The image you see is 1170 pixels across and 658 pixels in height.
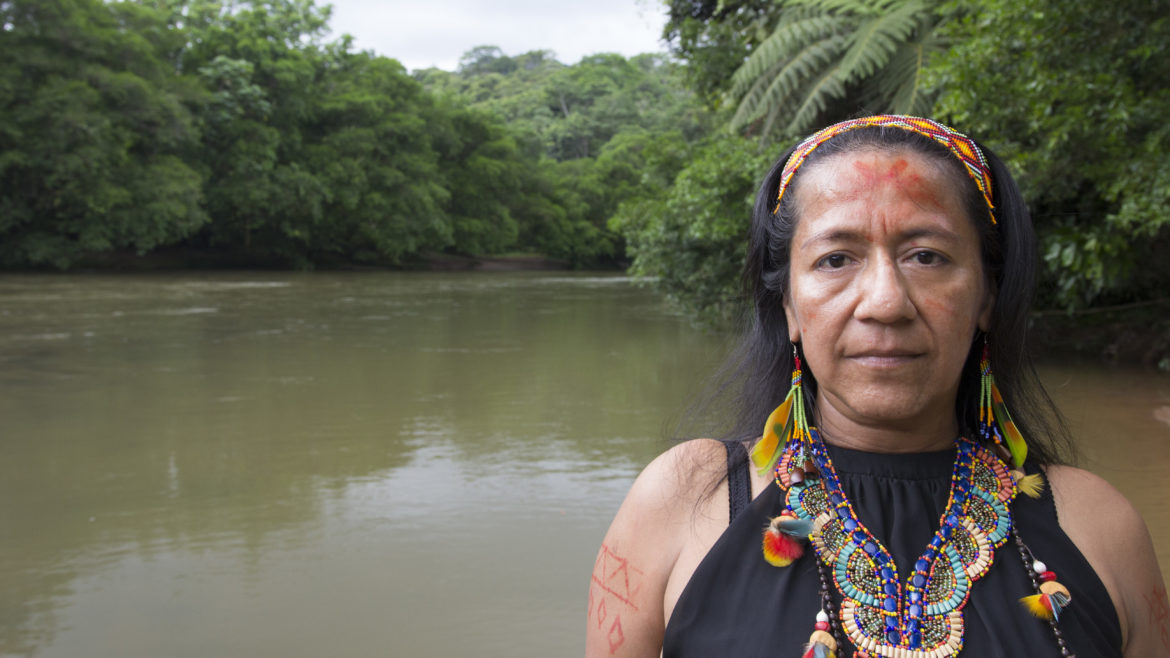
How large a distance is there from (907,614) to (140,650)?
3.21m

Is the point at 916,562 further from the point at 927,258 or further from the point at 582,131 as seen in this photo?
the point at 582,131

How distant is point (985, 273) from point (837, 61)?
9935mm

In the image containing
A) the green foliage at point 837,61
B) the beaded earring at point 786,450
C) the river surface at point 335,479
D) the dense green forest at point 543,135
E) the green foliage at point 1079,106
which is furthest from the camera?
the green foliage at point 837,61

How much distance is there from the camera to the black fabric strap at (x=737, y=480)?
1.52 meters

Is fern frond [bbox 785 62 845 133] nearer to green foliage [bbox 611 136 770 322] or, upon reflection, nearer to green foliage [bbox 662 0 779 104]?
green foliage [bbox 611 136 770 322]

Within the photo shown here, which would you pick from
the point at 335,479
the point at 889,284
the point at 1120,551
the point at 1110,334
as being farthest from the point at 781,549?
the point at 1110,334

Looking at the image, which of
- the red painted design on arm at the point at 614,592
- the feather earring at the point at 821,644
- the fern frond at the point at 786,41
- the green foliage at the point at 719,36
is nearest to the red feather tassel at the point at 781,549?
the feather earring at the point at 821,644

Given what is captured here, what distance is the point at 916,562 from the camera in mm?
1424

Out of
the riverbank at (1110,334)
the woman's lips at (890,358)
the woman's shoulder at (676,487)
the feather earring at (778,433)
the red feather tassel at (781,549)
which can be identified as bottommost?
the riverbank at (1110,334)

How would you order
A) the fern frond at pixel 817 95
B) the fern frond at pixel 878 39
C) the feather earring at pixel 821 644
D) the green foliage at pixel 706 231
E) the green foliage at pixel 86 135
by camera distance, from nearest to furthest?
the feather earring at pixel 821 644 < the fern frond at pixel 878 39 < the green foliage at pixel 706 231 < the fern frond at pixel 817 95 < the green foliage at pixel 86 135

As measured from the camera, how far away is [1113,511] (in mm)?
1499

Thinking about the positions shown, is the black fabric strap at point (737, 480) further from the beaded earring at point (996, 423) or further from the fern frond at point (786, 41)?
the fern frond at point (786, 41)

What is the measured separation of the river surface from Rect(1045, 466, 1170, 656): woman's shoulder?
247 centimetres

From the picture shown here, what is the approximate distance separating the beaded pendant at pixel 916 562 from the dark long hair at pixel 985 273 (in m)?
0.17
